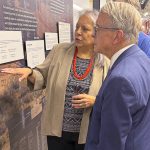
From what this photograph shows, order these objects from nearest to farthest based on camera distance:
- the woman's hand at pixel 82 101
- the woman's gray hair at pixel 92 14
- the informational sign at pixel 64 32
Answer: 1. the woman's hand at pixel 82 101
2. the woman's gray hair at pixel 92 14
3. the informational sign at pixel 64 32

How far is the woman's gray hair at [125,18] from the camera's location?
1.23 m

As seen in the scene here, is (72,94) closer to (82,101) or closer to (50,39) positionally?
(82,101)

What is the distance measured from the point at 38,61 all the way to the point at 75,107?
2.10 feet

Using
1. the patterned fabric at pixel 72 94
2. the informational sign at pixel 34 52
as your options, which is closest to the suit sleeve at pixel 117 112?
the patterned fabric at pixel 72 94

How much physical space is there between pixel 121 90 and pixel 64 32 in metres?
1.86

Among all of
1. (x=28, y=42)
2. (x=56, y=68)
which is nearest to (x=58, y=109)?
(x=56, y=68)

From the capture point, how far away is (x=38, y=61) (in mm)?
2240

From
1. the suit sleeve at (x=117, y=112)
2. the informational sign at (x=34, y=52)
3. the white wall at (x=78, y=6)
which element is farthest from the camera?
the white wall at (x=78, y=6)

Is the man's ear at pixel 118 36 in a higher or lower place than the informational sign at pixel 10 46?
higher

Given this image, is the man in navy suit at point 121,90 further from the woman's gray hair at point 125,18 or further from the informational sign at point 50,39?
the informational sign at point 50,39

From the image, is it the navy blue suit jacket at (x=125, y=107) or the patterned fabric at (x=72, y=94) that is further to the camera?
the patterned fabric at (x=72, y=94)

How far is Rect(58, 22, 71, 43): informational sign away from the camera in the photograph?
277cm

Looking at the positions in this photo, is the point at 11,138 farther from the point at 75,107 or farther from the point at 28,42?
the point at 28,42

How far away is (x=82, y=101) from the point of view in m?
1.70
